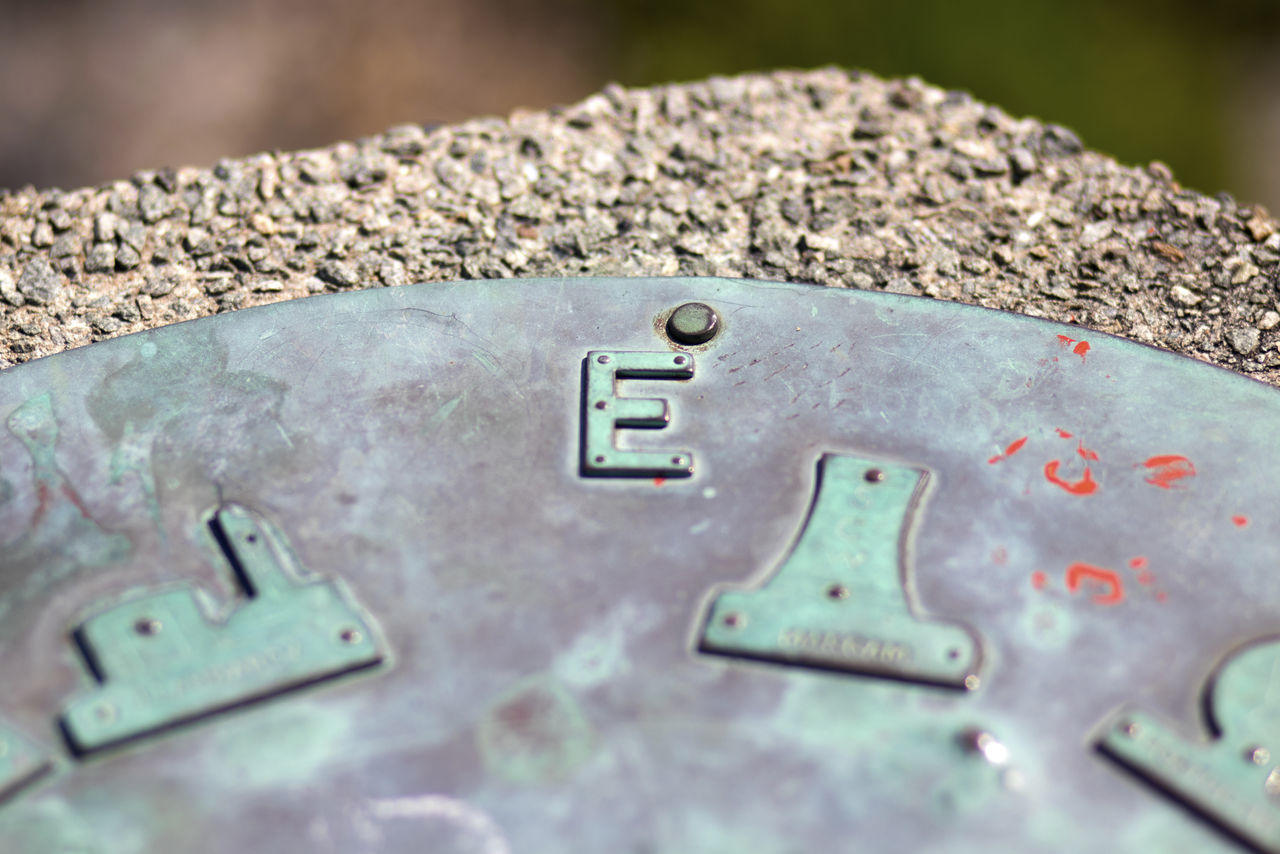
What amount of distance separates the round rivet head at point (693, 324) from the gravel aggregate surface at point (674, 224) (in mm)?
234

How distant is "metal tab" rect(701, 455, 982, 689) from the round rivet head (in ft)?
0.91

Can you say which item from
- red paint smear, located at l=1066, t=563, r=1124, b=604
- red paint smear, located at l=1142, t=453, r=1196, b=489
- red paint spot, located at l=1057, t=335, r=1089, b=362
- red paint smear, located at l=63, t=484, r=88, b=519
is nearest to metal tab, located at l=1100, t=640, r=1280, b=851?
red paint smear, located at l=1066, t=563, r=1124, b=604

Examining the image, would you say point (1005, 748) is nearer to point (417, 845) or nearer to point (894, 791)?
point (894, 791)

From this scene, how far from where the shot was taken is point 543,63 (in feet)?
12.9

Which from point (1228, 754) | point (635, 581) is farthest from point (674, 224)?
point (1228, 754)

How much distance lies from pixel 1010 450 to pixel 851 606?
0.31 m

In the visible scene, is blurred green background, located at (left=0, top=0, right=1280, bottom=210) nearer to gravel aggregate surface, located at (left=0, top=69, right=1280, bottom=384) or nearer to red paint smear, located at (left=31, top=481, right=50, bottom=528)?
gravel aggregate surface, located at (left=0, top=69, right=1280, bottom=384)

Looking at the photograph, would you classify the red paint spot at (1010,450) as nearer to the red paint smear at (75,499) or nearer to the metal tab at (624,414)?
the metal tab at (624,414)

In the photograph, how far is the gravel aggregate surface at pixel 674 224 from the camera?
181 cm

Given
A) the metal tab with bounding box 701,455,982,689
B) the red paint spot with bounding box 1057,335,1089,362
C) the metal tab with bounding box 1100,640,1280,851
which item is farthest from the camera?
the red paint spot with bounding box 1057,335,1089,362

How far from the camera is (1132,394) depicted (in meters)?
1.53

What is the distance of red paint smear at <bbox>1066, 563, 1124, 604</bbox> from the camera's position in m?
1.32

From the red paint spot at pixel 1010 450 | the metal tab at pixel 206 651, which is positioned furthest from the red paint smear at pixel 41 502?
the red paint spot at pixel 1010 450

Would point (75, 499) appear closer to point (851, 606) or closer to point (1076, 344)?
point (851, 606)
